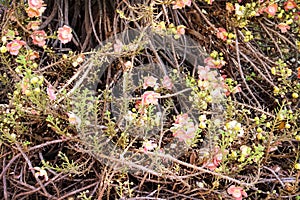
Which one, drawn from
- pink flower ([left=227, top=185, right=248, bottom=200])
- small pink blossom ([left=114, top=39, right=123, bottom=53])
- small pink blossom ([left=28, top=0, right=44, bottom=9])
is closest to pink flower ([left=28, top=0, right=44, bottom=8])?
small pink blossom ([left=28, top=0, right=44, bottom=9])

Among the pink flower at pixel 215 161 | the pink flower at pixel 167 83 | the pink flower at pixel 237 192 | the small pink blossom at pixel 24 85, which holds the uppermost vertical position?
the small pink blossom at pixel 24 85

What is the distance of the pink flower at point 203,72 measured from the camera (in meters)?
0.89

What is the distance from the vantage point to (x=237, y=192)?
76cm

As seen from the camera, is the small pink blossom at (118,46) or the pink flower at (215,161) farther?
the small pink blossom at (118,46)

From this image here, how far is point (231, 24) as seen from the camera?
94 cm

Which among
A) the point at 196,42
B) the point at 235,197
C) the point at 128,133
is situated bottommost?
the point at 235,197

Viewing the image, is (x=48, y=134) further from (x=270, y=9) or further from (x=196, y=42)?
(x=270, y=9)

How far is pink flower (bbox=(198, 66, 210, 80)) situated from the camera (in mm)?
887

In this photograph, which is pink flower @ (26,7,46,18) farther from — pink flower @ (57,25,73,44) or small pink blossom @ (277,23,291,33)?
small pink blossom @ (277,23,291,33)

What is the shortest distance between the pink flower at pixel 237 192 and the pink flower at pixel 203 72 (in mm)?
226

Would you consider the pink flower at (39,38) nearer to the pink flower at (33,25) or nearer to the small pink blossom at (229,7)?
the pink flower at (33,25)

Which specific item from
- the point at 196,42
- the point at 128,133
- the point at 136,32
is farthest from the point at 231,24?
the point at 128,133

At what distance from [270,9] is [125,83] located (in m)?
0.37

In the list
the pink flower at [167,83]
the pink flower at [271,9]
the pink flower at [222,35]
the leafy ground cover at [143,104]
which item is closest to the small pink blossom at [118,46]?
the leafy ground cover at [143,104]
